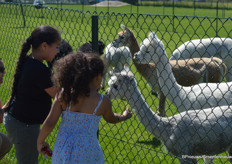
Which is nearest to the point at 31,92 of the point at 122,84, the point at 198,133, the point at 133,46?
the point at 122,84

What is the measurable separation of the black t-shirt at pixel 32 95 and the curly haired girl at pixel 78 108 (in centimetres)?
36

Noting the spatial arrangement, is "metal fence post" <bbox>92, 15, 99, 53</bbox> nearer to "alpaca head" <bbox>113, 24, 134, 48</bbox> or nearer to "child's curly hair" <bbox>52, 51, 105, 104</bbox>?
"child's curly hair" <bbox>52, 51, 105, 104</bbox>

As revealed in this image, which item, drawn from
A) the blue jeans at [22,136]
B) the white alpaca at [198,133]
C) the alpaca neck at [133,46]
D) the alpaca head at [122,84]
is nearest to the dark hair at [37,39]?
the blue jeans at [22,136]

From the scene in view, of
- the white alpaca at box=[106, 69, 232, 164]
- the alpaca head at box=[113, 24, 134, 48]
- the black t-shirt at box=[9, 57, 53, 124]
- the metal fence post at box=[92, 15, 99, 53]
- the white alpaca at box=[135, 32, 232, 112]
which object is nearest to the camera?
the black t-shirt at box=[9, 57, 53, 124]

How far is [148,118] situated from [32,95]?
1.39 meters

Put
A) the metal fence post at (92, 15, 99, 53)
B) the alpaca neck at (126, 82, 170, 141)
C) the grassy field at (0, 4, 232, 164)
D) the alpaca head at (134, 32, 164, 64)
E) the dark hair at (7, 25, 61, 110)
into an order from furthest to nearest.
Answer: the alpaca head at (134, 32, 164, 64) < the grassy field at (0, 4, 232, 164) < the alpaca neck at (126, 82, 170, 141) < the metal fence post at (92, 15, 99, 53) < the dark hair at (7, 25, 61, 110)

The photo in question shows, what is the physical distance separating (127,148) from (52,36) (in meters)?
2.63

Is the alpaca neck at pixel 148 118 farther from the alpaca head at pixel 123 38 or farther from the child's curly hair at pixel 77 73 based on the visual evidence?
the alpaca head at pixel 123 38

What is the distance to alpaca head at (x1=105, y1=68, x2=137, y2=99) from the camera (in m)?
4.57

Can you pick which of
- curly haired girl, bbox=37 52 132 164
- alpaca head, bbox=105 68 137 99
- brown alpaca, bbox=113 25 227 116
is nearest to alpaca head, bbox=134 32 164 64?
brown alpaca, bbox=113 25 227 116

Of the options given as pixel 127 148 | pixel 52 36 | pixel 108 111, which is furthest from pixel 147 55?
pixel 108 111

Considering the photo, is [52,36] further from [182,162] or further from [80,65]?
[182,162]

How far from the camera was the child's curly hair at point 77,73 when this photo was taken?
2.83 metres

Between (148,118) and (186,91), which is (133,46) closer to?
(186,91)
